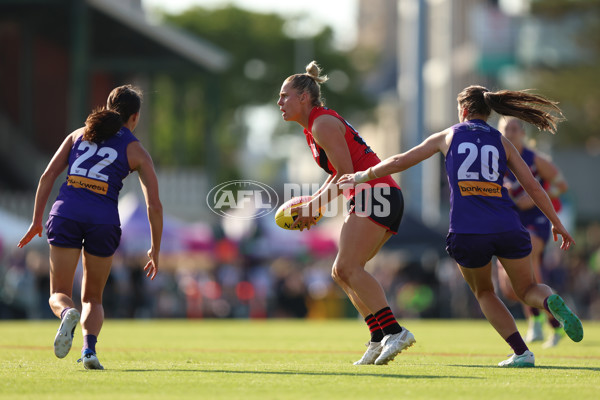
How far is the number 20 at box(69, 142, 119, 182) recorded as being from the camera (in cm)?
833

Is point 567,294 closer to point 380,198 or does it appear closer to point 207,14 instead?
point 380,198

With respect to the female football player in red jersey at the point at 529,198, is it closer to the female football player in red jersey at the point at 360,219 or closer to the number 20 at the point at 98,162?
the female football player in red jersey at the point at 360,219

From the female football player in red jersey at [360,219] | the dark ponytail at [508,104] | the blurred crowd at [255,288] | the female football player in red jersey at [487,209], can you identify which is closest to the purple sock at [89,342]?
the female football player in red jersey at [360,219]

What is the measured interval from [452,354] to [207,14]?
60412 millimetres

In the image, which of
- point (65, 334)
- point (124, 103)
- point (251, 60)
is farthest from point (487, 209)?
point (251, 60)

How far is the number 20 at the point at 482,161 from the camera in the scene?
8281 millimetres

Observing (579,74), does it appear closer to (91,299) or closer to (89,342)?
(91,299)

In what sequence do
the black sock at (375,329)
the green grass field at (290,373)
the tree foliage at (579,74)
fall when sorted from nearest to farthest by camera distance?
the green grass field at (290,373)
the black sock at (375,329)
the tree foliage at (579,74)

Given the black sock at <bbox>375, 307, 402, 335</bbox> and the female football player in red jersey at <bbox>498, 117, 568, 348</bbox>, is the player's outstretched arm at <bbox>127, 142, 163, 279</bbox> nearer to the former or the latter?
the black sock at <bbox>375, 307, 402, 335</bbox>

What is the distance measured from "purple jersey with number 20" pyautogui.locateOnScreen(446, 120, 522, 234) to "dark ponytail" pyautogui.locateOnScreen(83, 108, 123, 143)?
249 cm

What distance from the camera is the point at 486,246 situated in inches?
323

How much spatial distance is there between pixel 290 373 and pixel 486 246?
171 cm

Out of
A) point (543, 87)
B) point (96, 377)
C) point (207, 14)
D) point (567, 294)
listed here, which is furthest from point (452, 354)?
point (207, 14)

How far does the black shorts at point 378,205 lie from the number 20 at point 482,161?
600 mm
